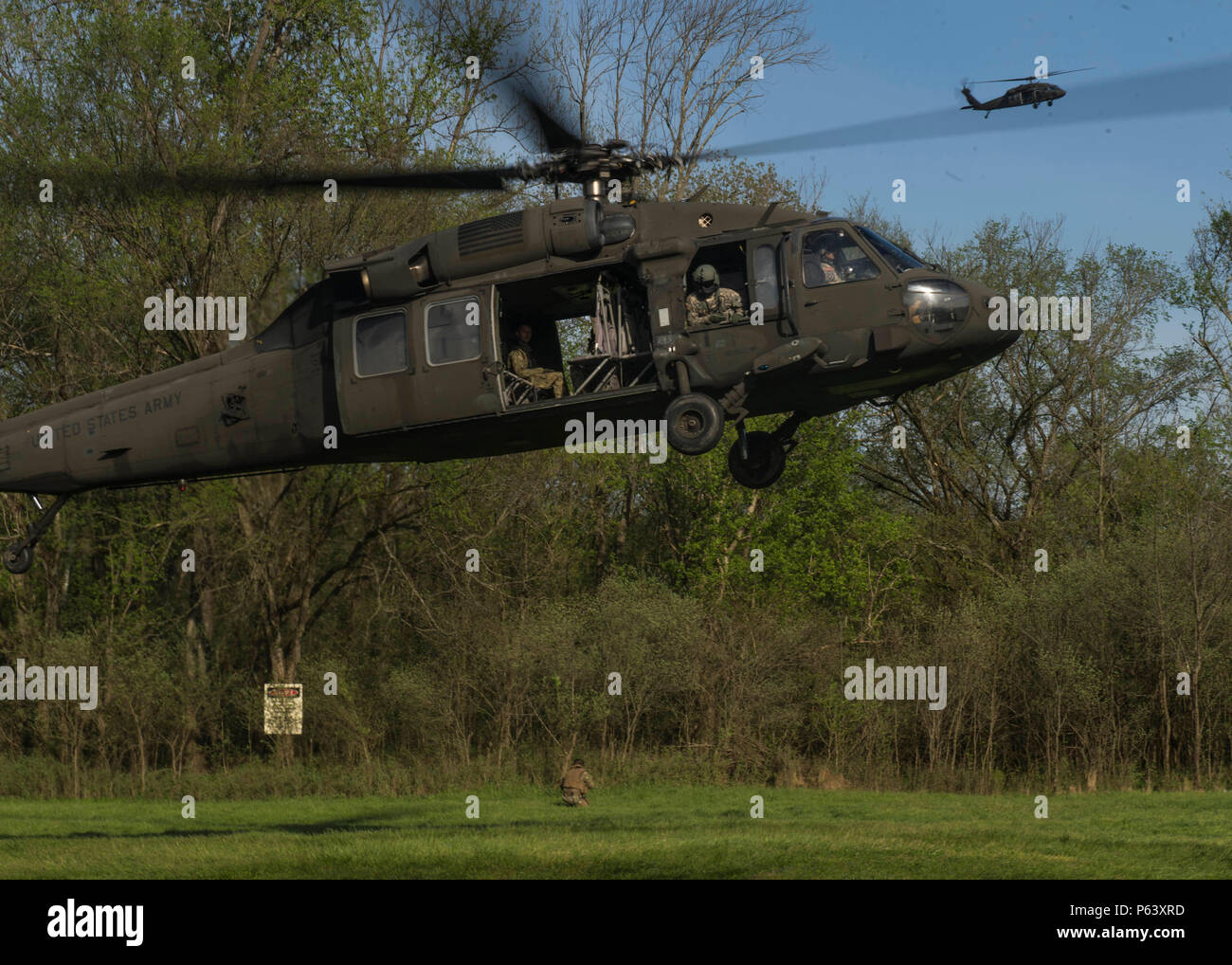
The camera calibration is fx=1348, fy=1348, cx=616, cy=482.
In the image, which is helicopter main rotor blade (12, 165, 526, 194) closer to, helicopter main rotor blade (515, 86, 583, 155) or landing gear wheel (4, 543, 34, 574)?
helicopter main rotor blade (515, 86, 583, 155)

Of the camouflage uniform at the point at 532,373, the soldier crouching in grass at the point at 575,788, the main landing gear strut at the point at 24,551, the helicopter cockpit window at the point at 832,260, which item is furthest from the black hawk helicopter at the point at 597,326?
the soldier crouching in grass at the point at 575,788

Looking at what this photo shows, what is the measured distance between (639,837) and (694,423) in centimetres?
920

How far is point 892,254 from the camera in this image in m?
15.1

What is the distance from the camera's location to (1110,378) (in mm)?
44875

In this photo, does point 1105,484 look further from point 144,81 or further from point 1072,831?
point 144,81

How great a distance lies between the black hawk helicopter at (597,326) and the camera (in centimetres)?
1474

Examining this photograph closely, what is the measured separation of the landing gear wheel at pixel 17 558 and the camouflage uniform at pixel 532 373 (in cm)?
665

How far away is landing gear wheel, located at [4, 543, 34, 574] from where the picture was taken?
16.8 metres

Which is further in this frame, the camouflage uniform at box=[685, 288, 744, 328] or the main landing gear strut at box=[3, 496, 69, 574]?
the main landing gear strut at box=[3, 496, 69, 574]

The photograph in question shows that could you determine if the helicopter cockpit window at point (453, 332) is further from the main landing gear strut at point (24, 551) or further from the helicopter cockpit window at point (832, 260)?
the main landing gear strut at point (24, 551)

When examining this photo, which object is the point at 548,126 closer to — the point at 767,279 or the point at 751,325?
the point at 767,279

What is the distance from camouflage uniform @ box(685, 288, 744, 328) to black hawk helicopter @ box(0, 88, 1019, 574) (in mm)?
68

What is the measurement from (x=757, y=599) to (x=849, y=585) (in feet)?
9.52

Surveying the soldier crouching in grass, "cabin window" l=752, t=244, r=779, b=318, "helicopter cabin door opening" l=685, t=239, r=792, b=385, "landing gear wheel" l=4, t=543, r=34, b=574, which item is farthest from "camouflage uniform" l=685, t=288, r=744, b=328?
the soldier crouching in grass
